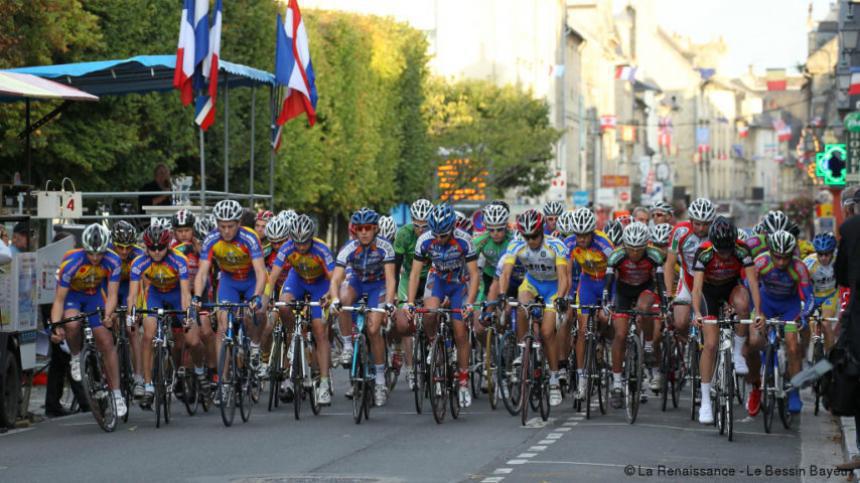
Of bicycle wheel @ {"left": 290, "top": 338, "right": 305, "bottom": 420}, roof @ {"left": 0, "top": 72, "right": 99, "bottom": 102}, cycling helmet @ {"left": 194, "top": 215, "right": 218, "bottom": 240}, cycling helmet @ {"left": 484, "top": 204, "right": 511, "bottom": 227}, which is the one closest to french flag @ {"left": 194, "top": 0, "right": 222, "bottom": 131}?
cycling helmet @ {"left": 194, "top": 215, "right": 218, "bottom": 240}

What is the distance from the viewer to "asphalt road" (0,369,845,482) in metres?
12.2

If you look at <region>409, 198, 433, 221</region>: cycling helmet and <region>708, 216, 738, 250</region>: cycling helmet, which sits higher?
<region>409, 198, 433, 221</region>: cycling helmet

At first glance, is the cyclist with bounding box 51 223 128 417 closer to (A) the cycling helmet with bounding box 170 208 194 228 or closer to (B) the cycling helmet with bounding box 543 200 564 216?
(A) the cycling helmet with bounding box 170 208 194 228

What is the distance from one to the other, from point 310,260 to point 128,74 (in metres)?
8.02

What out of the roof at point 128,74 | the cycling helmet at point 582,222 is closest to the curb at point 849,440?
the cycling helmet at point 582,222

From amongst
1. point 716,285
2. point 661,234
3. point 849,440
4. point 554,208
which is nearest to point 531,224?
point 716,285

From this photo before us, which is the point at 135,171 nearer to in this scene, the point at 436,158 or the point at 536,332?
the point at 536,332

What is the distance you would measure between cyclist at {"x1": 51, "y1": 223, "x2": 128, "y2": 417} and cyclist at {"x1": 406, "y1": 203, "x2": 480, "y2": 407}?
8.90 ft

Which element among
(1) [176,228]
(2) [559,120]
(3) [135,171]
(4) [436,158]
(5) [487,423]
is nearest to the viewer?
(5) [487,423]

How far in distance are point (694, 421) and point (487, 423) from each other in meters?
1.90

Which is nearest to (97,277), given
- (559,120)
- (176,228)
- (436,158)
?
(176,228)

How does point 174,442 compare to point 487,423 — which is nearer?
point 174,442

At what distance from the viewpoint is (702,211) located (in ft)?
55.4

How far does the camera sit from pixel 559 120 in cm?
9031
